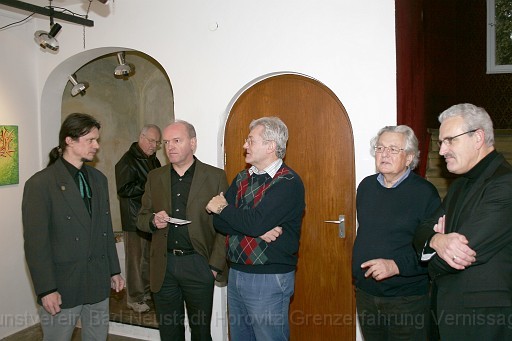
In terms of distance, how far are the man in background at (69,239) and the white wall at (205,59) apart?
119 cm

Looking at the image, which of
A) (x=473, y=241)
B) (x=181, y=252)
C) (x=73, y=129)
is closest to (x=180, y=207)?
(x=181, y=252)

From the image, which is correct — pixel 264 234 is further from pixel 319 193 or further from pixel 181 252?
pixel 319 193

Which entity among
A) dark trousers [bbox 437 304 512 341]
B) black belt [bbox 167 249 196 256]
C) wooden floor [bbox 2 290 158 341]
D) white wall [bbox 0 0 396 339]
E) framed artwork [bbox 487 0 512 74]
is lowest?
wooden floor [bbox 2 290 158 341]

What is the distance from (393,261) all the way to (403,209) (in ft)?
0.87

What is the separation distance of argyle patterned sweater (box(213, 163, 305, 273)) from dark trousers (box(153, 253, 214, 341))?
14.8 inches

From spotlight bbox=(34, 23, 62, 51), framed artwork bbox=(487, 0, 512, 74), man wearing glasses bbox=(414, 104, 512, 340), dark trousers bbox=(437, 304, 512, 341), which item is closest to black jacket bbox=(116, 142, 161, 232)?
spotlight bbox=(34, 23, 62, 51)

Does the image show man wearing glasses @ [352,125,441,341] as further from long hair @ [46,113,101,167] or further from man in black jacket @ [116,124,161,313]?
man in black jacket @ [116,124,161,313]

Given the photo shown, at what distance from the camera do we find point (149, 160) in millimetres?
4523

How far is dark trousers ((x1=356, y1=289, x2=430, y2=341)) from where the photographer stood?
7.24 ft

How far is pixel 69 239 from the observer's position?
247cm

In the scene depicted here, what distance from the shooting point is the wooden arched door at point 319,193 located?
330 cm

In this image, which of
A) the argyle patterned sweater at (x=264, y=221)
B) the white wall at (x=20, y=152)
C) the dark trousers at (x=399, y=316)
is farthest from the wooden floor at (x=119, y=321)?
the dark trousers at (x=399, y=316)

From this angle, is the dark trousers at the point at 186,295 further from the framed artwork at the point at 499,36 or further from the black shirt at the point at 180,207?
the framed artwork at the point at 499,36

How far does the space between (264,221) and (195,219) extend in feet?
2.14
